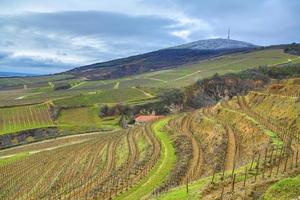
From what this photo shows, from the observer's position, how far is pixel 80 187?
1865 inches

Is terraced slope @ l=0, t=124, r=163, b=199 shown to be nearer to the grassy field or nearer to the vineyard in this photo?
the vineyard

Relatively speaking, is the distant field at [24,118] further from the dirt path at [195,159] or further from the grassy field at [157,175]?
the grassy field at [157,175]

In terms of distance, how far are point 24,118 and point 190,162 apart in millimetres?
109380

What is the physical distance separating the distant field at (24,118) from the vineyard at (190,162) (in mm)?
53102

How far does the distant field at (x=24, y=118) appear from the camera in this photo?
136250mm

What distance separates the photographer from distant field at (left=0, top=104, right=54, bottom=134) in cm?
13625

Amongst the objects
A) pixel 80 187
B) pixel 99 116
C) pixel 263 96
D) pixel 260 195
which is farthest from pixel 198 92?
pixel 260 195

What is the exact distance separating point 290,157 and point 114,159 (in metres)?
30.6

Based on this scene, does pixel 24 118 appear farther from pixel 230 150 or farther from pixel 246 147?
pixel 246 147

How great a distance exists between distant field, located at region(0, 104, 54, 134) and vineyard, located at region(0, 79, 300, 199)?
174 feet

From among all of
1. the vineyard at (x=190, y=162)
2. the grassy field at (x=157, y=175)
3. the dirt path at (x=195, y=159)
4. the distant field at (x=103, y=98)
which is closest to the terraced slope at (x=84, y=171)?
the vineyard at (x=190, y=162)

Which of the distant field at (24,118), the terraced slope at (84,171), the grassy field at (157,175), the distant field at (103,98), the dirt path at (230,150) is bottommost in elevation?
the distant field at (24,118)

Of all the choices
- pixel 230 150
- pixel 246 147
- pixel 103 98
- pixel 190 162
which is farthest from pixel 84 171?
pixel 103 98

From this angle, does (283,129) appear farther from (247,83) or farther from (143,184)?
(247,83)
